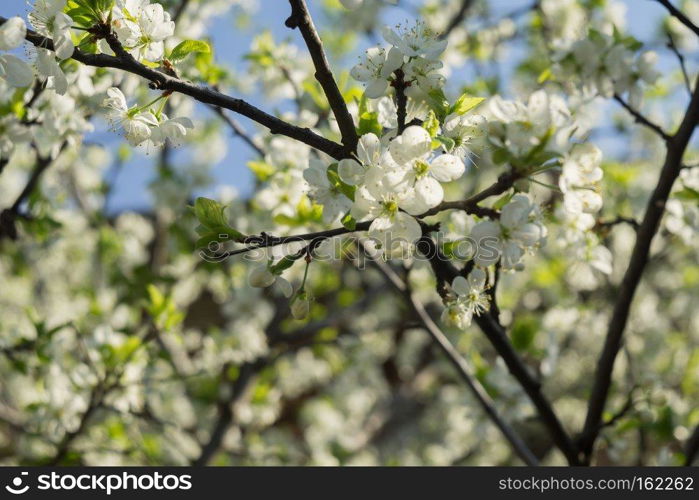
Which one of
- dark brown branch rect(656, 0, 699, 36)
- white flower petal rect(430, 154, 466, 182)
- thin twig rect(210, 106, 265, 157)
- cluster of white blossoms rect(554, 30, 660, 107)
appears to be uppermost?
thin twig rect(210, 106, 265, 157)

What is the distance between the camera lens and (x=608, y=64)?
1.96 metres

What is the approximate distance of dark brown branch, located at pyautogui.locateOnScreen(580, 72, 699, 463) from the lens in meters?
1.79

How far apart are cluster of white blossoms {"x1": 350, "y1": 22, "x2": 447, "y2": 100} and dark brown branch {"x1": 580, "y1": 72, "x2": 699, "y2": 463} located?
93cm

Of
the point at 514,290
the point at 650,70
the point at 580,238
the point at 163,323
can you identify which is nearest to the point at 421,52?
the point at 580,238

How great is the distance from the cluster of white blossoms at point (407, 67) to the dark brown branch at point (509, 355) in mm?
324

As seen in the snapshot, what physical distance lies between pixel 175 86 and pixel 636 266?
1456mm

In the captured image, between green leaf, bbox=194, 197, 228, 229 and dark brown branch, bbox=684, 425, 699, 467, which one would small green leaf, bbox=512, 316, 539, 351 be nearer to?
dark brown branch, bbox=684, 425, 699, 467

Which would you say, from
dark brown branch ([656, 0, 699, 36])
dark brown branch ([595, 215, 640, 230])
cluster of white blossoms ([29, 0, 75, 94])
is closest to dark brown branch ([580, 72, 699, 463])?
dark brown branch ([595, 215, 640, 230])

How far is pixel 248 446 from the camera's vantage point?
4293mm

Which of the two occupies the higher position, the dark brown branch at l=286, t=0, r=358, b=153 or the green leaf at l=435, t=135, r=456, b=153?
the dark brown branch at l=286, t=0, r=358, b=153

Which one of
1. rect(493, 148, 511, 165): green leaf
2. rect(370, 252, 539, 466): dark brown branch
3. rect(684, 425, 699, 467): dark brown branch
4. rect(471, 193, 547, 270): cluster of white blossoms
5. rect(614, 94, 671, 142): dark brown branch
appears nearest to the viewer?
rect(493, 148, 511, 165): green leaf

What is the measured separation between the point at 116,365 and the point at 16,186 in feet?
14.0

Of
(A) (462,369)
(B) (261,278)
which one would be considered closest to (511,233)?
(B) (261,278)

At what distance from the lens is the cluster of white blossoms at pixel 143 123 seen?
1262 mm
